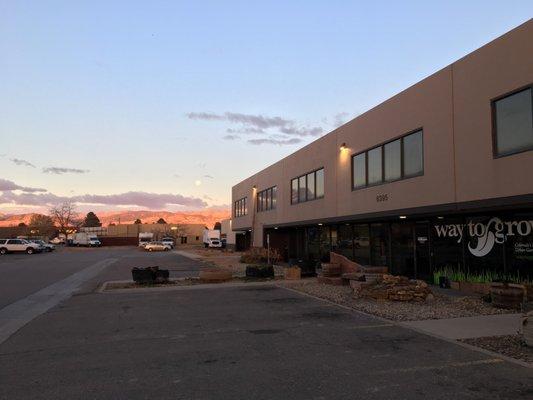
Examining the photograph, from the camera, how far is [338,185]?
23922 mm

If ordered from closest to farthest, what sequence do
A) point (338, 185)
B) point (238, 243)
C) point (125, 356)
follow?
point (125, 356), point (338, 185), point (238, 243)

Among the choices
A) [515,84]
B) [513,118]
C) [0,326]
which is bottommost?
[0,326]

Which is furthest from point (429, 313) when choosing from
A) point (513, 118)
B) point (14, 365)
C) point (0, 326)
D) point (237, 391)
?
point (0, 326)

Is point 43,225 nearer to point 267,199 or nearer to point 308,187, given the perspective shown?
point 267,199

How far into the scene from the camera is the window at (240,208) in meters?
47.4

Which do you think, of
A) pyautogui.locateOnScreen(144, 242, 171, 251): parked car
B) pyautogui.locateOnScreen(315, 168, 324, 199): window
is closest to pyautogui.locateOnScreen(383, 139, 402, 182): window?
pyautogui.locateOnScreen(315, 168, 324, 199): window

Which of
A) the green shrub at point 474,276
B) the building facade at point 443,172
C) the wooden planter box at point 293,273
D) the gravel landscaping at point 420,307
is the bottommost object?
the gravel landscaping at point 420,307

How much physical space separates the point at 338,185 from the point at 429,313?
12.6m

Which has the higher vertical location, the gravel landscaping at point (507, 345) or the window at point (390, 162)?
the window at point (390, 162)

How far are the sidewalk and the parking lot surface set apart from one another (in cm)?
53

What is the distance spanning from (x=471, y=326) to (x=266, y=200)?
28949 millimetres

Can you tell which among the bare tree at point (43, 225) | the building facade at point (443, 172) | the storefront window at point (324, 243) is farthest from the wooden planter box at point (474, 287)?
the bare tree at point (43, 225)

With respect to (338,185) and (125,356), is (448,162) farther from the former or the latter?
(125,356)

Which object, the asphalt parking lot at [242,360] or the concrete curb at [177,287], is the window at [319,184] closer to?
the concrete curb at [177,287]
